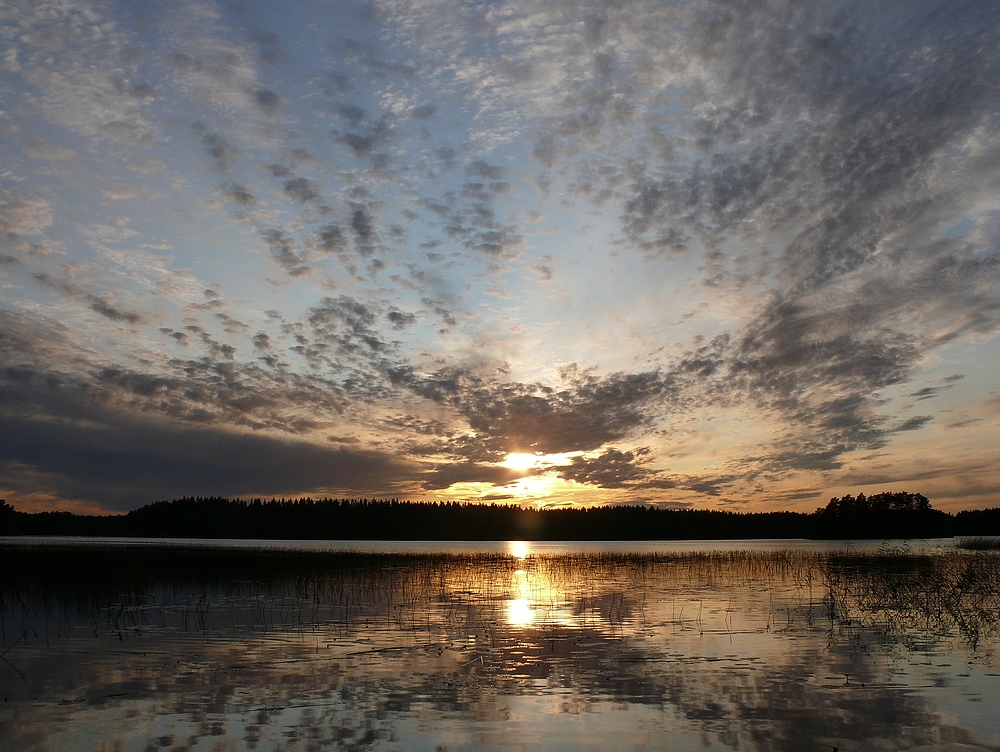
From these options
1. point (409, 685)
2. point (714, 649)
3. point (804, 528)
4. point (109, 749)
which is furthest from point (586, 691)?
point (804, 528)

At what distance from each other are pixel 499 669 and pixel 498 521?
17898cm

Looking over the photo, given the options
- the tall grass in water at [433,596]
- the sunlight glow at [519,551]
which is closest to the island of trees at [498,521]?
the sunlight glow at [519,551]

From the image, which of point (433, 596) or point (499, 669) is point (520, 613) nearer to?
point (433, 596)

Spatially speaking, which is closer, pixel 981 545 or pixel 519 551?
pixel 981 545

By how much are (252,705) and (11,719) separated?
11.6 ft

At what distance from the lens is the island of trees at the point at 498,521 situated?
475ft

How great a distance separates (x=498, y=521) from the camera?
190 metres

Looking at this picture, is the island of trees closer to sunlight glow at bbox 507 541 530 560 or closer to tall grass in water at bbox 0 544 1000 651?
sunlight glow at bbox 507 541 530 560

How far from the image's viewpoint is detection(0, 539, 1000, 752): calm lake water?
32.1 feet

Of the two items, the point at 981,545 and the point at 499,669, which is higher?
the point at 981,545

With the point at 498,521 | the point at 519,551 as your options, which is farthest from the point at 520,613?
the point at 498,521

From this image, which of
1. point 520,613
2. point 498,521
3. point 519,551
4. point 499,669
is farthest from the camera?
point 498,521

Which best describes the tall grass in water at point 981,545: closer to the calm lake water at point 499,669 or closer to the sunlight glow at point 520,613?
the calm lake water at point 499,669

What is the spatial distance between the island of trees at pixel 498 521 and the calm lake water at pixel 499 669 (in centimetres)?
13146
